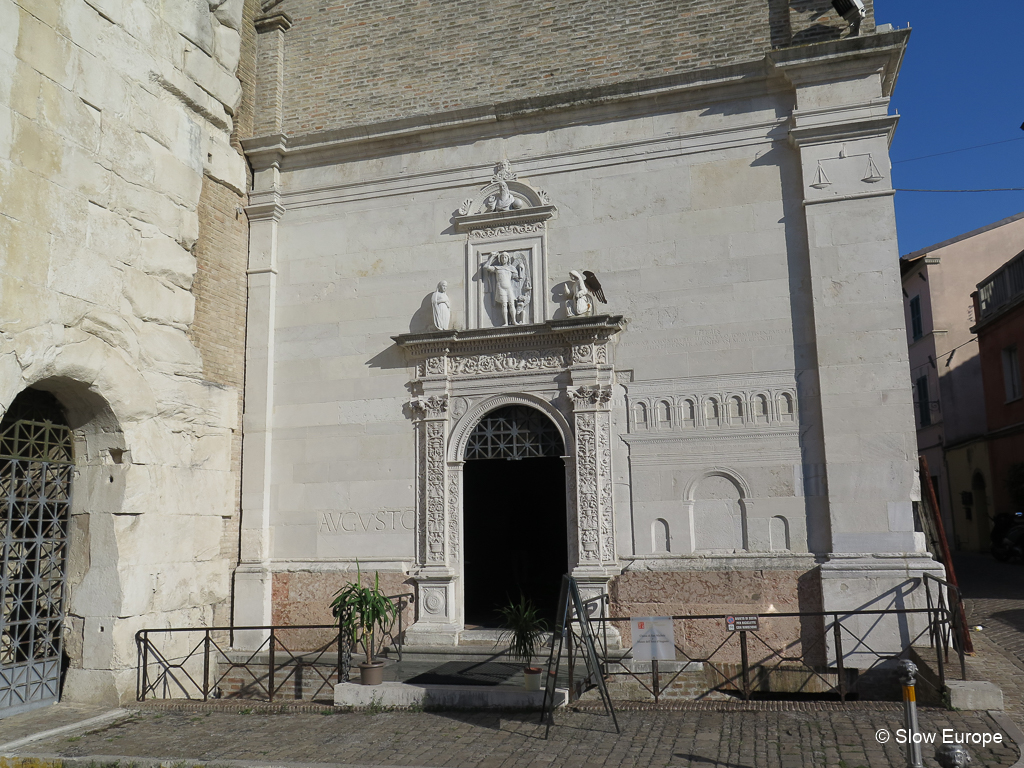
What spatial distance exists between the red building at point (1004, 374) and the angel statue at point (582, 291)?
13.2 meters

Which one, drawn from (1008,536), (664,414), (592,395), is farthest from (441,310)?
(1008,536)

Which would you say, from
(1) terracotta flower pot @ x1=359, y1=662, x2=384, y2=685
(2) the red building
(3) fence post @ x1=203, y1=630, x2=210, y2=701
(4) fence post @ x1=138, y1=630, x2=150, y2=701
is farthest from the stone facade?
(2) the red building

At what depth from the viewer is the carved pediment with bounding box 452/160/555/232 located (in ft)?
34.4

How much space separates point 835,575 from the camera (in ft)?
28.6

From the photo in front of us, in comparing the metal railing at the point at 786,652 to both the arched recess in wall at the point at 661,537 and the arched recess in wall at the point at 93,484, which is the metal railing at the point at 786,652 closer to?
the arched recess in wall at the point at 661,537

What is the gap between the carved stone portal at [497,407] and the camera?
31.8 feet

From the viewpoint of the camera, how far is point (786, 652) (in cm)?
883

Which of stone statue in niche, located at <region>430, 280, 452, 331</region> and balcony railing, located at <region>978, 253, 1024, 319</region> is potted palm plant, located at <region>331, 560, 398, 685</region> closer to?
stone statue in niche, located at <region>430, 280, 452, 331</region>

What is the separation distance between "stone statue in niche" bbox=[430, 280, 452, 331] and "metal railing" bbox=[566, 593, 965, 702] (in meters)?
3.82

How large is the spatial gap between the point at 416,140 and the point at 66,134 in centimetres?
427

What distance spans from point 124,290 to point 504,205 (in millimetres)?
4605

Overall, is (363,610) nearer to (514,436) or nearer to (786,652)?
(514,436)

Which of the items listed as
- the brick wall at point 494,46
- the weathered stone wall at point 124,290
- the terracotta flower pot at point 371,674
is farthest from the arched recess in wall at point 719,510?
the weathered stone wall at point 124,290

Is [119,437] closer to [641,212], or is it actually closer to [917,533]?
[641,212]
